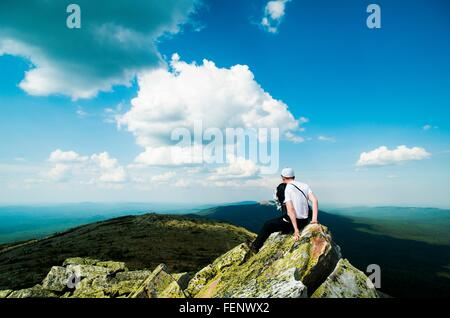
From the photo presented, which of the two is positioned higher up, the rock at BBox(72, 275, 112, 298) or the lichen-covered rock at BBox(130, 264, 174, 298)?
the lichen-covered rock at BBox(130, 264, 174, 298)

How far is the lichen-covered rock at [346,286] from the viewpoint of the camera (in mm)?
12711

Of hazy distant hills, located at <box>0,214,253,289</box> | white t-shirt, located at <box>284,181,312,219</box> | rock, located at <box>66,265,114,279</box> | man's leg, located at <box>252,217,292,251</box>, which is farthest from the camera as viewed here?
hazy distant hills, located at <box>0,214,253,289</box>

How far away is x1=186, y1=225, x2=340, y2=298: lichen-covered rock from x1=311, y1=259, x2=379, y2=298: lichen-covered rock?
605 mm

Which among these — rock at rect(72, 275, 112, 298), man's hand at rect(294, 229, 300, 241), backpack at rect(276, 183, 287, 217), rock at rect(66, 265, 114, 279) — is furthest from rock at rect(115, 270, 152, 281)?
man's hand at rect(294, 229, 300, 241)

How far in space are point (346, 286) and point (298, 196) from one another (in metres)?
4.33

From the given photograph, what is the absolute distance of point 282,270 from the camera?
1362 cm

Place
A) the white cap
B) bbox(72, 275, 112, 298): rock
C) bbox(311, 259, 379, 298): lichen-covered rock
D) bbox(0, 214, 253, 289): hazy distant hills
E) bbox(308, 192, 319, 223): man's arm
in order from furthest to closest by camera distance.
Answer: bbox(0, 214, 253, 289): hazy distant hills
bbox(72, 275, 112, 298): rock
the white cap
bbox(308, 192, 319, 223): man's arm
bbox(311, 259, 379, 298): lichen-covered rock

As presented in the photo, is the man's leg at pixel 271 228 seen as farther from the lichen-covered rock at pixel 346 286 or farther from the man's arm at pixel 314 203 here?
the lichen-covered rock at pixel 346 286

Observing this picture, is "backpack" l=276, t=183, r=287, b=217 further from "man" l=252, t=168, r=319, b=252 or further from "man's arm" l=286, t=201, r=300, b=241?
"man's arm" l=286, t=201, r=300, b=241

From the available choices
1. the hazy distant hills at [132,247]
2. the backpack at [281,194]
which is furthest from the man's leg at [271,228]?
the hazy distant hills at [132,247]

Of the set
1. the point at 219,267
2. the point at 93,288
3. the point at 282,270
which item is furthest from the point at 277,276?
the point at 93,288

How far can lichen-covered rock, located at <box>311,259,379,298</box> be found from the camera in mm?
12711

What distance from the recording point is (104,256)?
52.8m
